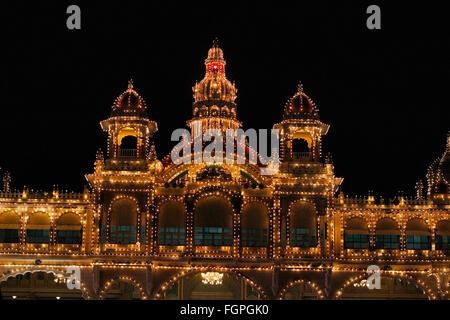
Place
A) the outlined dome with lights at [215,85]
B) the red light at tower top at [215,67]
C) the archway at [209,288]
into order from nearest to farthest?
the archway at [209,288] < the outlined dome with lights at [215,85] < the red light at tower top at [215,67]

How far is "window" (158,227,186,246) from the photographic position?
45.2 metres

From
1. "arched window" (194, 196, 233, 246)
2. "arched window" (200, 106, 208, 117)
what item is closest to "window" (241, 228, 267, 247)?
"arched window" (194, 196, 233, 246)

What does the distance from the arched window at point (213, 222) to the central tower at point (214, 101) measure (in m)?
8.43

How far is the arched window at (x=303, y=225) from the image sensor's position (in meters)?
45.1

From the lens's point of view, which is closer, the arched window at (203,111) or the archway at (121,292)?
the archway at (121,292)

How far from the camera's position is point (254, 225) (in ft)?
150

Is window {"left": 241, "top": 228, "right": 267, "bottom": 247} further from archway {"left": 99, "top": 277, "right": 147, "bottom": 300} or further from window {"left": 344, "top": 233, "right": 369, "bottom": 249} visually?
archway {"left": 99, "top": 277, "right": 147, "bottom": 300}

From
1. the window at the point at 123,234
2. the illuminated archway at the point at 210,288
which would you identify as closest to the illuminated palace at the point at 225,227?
the window at the point at 123,234

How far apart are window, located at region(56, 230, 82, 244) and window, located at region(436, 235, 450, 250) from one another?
74.2 ft

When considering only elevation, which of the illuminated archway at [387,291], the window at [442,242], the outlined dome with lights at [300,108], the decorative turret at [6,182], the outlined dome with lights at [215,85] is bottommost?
the illuminated archway at [387,291]

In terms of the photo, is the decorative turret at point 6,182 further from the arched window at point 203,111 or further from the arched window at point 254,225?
the arched window at point 254,225

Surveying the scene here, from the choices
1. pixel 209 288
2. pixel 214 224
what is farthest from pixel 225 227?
pixel 209 288

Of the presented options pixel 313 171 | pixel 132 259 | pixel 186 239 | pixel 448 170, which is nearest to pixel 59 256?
pixel 132 259

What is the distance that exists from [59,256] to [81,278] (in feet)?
6.37
